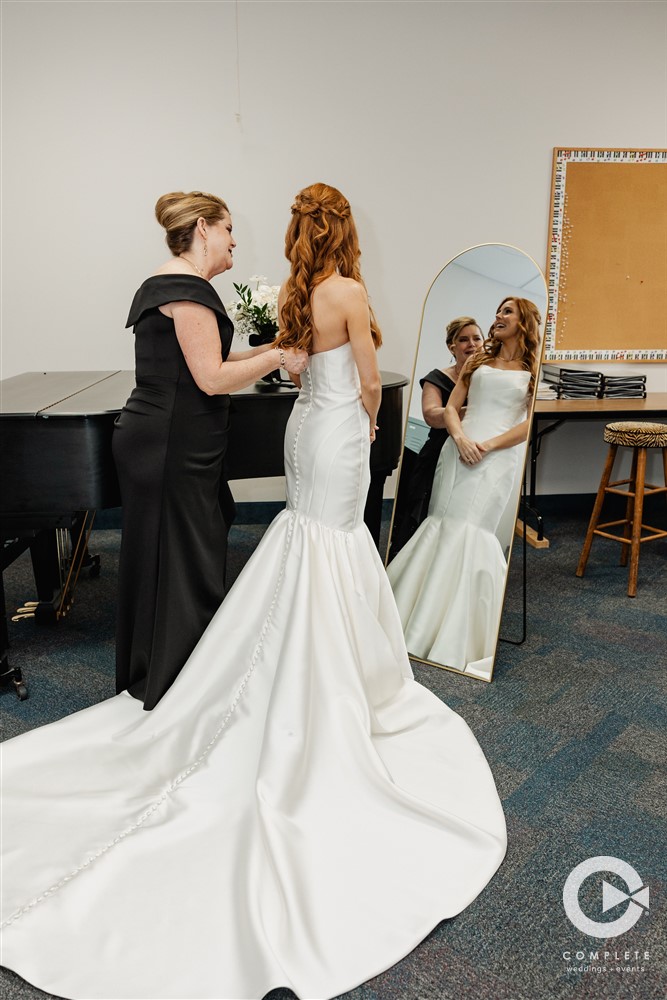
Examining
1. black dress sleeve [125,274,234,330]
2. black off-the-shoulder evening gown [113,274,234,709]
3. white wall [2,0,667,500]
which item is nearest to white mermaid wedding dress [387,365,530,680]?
black off-the-shoulder evening gown [113,274,234,709]

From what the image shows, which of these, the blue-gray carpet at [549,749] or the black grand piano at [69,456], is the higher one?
the black grand piano at [69,456]

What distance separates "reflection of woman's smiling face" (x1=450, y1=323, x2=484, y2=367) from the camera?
2.95m

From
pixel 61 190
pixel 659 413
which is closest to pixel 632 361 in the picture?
pixel 659 413

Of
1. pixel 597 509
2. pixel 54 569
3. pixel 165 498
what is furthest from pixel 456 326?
pixel 54 569

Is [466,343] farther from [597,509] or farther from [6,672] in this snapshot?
[6,672]

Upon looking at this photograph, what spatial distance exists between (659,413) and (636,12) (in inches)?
94.2

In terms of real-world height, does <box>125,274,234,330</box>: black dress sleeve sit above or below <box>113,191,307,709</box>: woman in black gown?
above

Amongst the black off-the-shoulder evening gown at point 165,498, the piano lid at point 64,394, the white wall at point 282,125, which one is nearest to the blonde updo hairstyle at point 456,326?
the black off-the-shoulder evening gown at point 165,498

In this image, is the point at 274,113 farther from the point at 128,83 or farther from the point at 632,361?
the point at 632,361

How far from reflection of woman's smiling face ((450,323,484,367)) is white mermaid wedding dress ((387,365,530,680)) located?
94mm

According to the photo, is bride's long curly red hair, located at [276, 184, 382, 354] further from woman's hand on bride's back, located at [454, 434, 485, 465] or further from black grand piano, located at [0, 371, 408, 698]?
woman's hand on bride's back, located at [454, 434, 485, 465]

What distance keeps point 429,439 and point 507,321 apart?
1.83 ft

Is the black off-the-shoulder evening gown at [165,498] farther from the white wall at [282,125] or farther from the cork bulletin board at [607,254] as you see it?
the cork bulletin board at [607,254]

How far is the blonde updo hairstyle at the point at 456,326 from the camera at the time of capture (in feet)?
9.73
